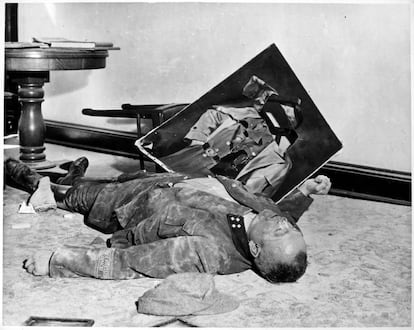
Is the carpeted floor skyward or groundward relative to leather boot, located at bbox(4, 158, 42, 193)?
groundward

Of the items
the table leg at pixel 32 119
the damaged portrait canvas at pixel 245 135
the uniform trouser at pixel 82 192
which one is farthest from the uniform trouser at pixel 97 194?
the table leg at pixel 32 119

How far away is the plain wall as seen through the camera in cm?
329

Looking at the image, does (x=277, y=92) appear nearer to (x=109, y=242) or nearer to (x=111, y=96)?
(x=109, y=242)

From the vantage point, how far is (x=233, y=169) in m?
2.99

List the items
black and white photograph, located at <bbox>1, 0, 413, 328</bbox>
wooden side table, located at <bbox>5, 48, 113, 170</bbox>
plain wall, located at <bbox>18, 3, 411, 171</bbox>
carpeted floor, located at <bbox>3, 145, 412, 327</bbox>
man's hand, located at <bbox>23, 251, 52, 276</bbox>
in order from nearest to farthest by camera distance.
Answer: carpeted floor, located at <bbox>3, 145, 412, 327</bbox> < black and white photograph, located at <bbox>1, 0, 413, 328</bbox> < man's hand, located at <bbox>23, 251, 52, 276</bbox> < wooden side table, located at <bbox>5, 48, 113, 170</bbox> < plain wall, located at <bbox>18, 3, 411, 171</bbox>

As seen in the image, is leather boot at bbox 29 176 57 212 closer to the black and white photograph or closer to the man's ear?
the black and white photograph

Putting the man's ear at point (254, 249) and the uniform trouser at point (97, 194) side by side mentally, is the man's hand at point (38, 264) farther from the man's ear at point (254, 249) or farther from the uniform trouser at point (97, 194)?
the man's ear at point (254, 249)

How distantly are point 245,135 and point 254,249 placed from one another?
1.02 m

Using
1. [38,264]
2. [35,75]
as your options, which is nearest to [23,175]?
[35,75]

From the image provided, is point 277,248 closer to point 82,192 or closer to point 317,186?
point 317,186

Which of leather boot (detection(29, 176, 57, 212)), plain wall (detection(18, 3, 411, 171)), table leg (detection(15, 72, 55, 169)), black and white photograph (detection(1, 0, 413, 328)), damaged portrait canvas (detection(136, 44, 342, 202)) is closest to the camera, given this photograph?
black and white photograph (detection(1, 0, 413, 328))

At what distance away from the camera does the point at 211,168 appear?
3.00 m

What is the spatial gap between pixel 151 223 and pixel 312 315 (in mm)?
645

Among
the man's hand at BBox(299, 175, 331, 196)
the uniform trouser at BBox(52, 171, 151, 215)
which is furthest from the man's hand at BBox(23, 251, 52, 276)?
the man's hand at BBox(299, 175, 331, 196)
